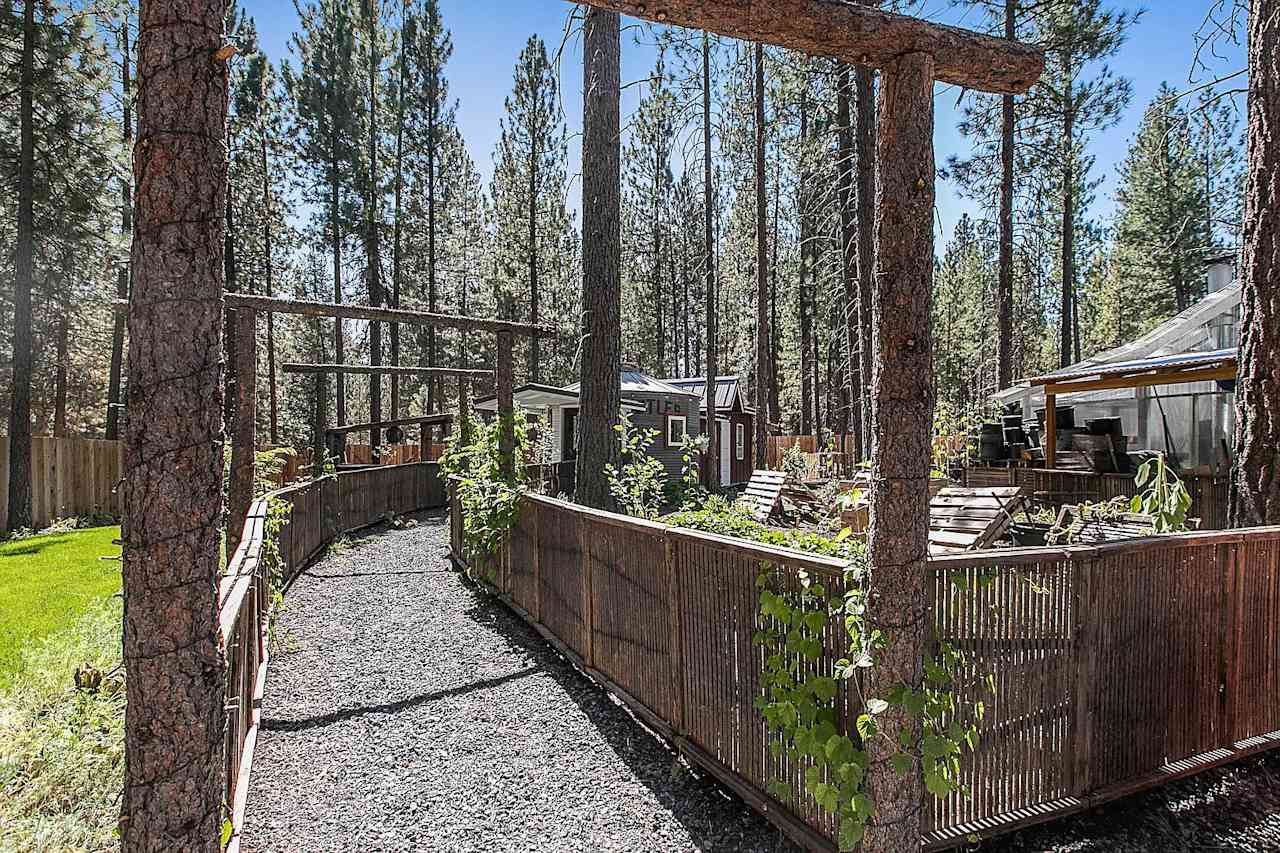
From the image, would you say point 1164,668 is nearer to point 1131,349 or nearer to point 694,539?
point 694,539

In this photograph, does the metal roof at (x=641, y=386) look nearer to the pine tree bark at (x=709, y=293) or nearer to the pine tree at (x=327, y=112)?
the pine tree bark at (x=709, y=293)

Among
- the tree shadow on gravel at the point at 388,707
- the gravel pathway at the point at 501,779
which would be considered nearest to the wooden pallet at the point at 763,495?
the gravel pathway at the point at 501,779

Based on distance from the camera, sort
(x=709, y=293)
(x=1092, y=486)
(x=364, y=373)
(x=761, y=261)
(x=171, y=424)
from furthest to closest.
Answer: (x=709, y=293), (x=761, y=261), (x=364, y=373), (x=1092, y=486), (x=171, y=424)

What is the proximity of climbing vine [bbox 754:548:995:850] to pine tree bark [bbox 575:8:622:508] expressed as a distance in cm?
423

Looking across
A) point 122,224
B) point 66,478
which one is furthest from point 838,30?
point 122,224

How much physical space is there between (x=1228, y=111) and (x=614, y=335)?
18.6 ft

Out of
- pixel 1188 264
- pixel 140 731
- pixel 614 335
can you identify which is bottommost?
pixel 140 731

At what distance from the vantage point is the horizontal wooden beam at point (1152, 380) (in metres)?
9.92

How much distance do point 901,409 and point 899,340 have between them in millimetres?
246

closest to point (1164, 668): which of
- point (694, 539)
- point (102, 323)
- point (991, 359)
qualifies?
point (694, 539)

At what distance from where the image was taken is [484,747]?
4121mm

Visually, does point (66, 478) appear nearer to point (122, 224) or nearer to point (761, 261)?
point (122, 224)

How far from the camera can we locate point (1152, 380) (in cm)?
1043

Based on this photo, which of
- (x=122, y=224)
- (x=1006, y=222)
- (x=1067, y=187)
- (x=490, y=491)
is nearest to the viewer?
(x=490, y=491)
